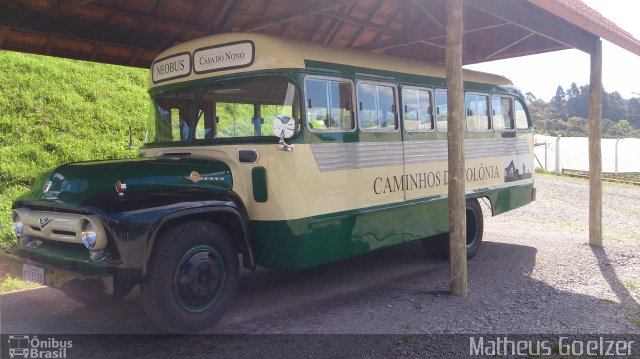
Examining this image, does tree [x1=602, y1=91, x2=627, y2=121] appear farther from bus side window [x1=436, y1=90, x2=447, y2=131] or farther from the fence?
bus side window [x1=436, y1=90, x2=447, y2=131]

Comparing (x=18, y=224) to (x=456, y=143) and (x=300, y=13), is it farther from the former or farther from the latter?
(x=456, y=143)

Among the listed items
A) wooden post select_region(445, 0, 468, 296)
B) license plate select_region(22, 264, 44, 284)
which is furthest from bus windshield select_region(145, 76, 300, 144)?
license plate select_region(22, 264, 44, 284)

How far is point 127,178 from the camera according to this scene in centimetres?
423

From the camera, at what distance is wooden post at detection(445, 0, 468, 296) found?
217 inches

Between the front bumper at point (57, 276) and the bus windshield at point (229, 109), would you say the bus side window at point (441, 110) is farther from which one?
the front bumper at point (57, 276)

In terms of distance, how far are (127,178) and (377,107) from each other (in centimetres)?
298

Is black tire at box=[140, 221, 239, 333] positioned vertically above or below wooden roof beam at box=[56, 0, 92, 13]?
below

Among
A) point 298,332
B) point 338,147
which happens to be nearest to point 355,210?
point 338,147

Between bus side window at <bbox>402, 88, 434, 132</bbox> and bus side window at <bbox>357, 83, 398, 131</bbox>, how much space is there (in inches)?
8.7

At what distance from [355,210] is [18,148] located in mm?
7085

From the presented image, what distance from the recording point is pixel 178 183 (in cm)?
453

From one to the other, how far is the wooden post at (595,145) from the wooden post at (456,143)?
13.7 ft

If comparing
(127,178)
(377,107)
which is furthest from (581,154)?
(127,178)

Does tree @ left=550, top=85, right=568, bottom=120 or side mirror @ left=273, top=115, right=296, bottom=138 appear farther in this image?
tree @ left=550, top=85, right=568, bottom=120
